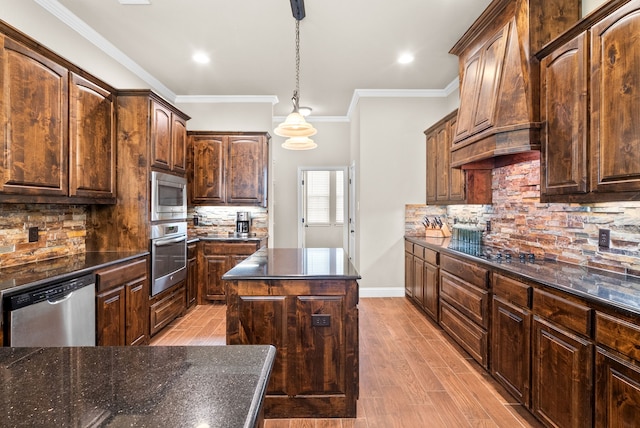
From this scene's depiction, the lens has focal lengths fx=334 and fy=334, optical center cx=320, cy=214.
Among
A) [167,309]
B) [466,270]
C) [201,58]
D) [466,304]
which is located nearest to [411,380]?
[466,304]

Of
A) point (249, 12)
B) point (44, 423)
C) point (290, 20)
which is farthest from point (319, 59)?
point (44, 423)

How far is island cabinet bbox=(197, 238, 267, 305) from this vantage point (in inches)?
184

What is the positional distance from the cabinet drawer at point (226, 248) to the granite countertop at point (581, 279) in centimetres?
294

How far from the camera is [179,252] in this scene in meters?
3.96

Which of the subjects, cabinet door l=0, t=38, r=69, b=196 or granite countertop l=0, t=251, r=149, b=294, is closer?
granite countertop l=0, t=251, r=149, b=294

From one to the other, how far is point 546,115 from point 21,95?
11.6 feet

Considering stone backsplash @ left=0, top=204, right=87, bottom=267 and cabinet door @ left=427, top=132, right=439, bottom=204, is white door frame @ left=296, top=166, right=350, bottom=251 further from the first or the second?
stone backsplash @ left=0, top=204, right=87, bottom=267

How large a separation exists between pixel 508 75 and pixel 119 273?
137 inches

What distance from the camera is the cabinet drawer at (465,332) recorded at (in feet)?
8.92

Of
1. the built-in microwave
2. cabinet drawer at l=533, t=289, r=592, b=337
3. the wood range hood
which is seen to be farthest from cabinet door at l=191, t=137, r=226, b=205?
cabinet drawer at l=533, t=289, r=592, b=337

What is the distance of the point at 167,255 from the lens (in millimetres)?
3670

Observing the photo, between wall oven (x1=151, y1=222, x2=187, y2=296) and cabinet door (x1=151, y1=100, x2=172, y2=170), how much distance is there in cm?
69

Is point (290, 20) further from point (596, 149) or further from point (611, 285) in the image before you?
point (611, 285)

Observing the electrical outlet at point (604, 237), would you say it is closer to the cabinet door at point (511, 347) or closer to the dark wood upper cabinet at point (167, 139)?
the cabinet door at point (511, 347)
